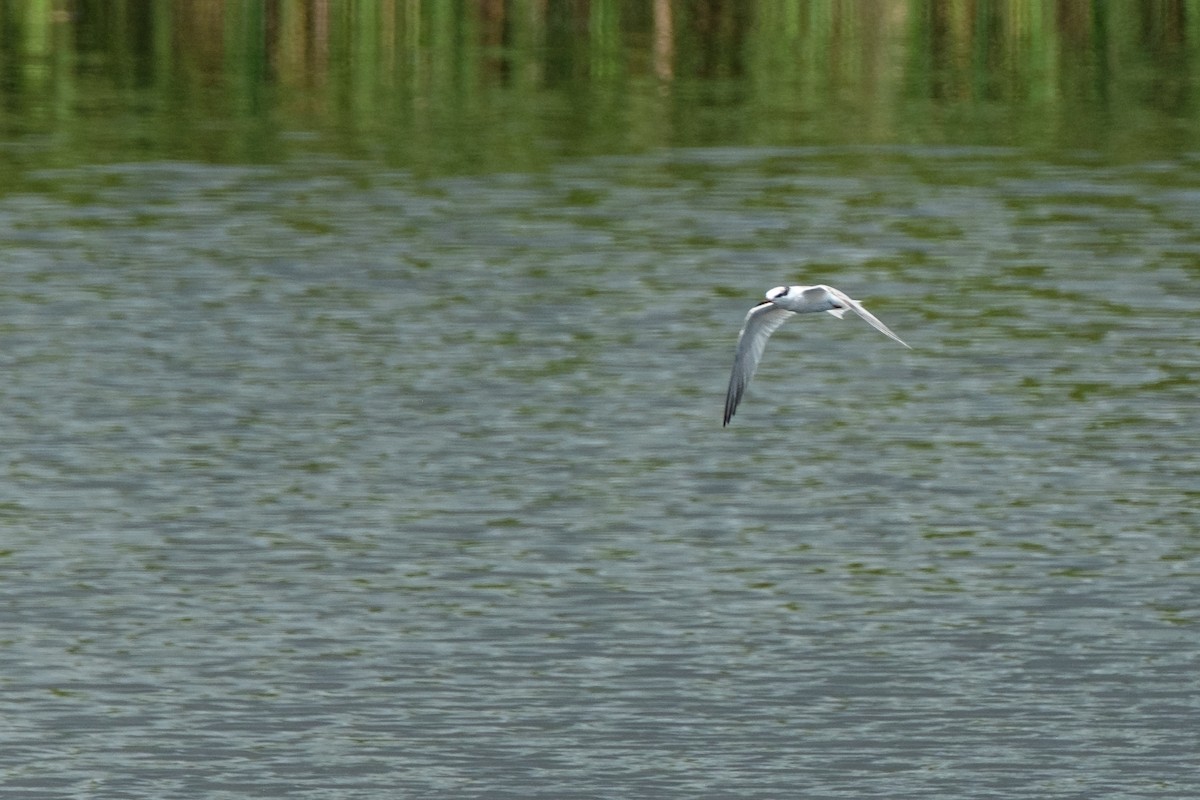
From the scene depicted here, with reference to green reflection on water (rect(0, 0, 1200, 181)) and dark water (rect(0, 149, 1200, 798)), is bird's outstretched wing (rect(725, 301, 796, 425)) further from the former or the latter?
green reflection on water (rect(0, 0, 1200, 181))

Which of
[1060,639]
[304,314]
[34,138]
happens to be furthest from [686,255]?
[1060,639]

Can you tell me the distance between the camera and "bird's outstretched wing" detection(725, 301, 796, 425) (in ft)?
56.5

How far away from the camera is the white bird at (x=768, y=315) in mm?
16328

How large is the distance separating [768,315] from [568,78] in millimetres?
20891

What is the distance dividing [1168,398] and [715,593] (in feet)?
21.3

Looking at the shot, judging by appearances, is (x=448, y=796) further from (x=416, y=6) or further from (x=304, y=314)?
(x=416, y=6)

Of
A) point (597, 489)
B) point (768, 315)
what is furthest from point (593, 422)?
point (768, 315)

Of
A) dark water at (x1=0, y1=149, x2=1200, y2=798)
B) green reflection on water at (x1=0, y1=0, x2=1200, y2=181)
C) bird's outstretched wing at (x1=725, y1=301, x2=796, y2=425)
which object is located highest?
green reflection on water at (x1=0, y1=0, x2=1200, y2=181)

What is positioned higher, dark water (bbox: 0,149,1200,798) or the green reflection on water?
the green reflection on water

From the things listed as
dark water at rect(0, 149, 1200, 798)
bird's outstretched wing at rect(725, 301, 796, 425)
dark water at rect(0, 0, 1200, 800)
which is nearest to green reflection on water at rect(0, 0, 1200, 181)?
dark water at rect(0, 0, 1200, 800)

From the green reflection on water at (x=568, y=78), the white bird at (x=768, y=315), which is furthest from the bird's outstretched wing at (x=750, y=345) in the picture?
the green reflection on water at (x=568, y=78)

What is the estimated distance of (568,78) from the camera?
126ft

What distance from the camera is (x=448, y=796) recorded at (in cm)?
1424

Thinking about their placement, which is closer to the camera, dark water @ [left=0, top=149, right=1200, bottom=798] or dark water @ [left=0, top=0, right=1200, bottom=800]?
dark water @ [left=0, top=149, right=1200, bottom=798]
